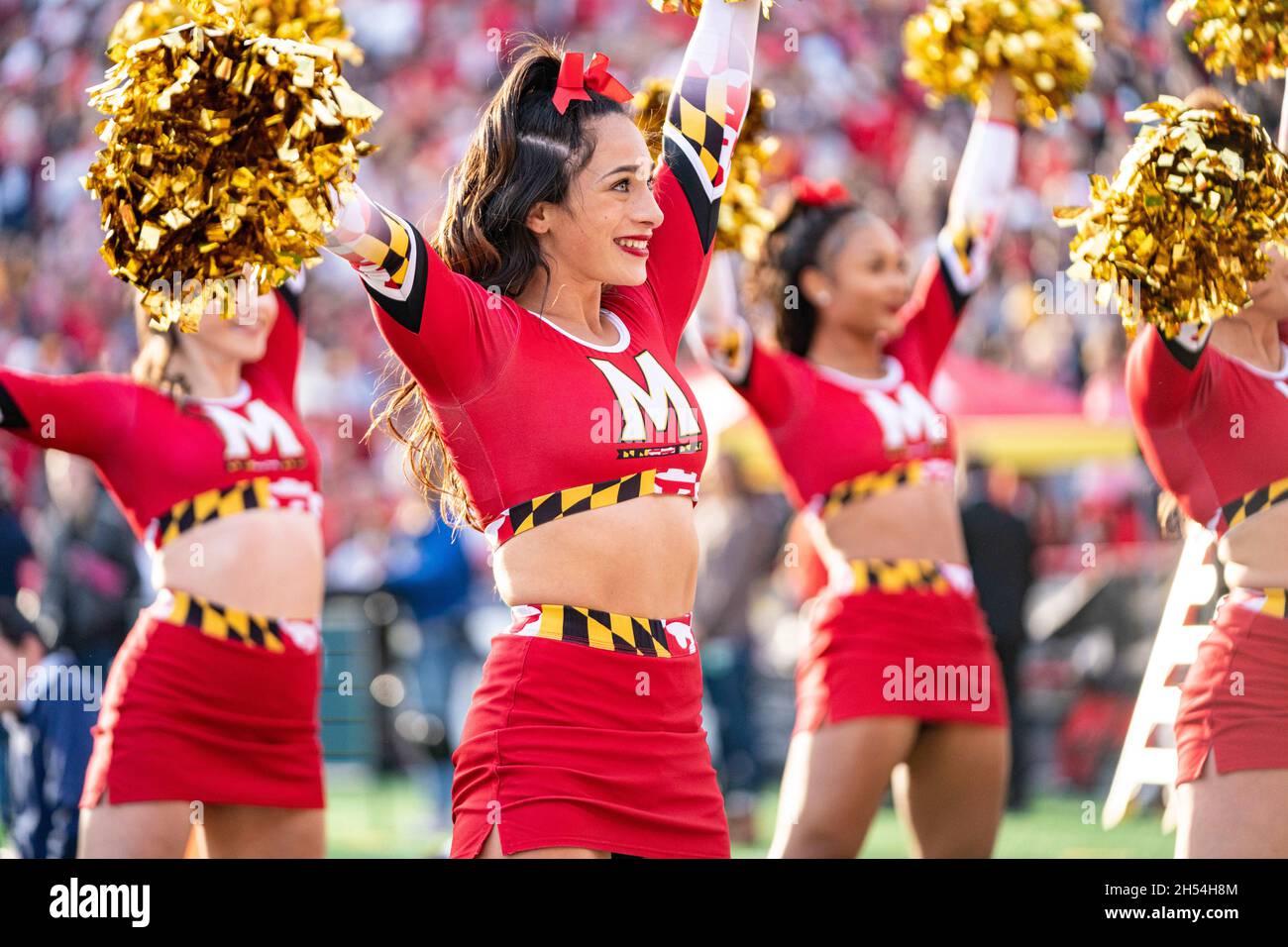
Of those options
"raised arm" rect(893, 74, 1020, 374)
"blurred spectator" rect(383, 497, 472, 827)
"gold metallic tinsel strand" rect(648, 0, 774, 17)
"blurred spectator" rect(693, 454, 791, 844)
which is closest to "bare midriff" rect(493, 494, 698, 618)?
"gold metallic tinsel strand" rect(648, 0, 774, 17)

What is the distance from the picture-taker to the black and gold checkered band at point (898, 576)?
167 inches

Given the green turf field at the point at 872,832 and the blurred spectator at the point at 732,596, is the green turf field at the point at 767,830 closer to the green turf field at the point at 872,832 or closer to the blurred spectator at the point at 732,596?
the green turf field at the point at 872,832

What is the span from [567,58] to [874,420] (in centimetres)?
179

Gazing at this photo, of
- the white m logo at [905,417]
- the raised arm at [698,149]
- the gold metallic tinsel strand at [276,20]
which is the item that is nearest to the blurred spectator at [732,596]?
the white m logo at [905,417]

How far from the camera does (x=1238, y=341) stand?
3.59 m

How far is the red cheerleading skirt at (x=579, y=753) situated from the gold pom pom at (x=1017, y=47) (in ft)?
7.27

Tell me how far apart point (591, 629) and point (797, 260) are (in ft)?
7.55

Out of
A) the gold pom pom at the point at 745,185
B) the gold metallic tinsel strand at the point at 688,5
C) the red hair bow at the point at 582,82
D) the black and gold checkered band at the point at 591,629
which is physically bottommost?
the black and gold checkered band at the point at 591,629

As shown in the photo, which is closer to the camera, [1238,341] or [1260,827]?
[1260,827]

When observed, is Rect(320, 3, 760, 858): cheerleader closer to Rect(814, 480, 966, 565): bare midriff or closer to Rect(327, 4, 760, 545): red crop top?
Rect(327, 4, 760, 545): red crop top

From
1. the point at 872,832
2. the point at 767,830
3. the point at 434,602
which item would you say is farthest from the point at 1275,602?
the point at 434,602

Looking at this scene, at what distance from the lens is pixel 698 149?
3.22 metres

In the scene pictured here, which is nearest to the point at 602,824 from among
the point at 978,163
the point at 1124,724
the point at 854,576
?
the point at 854,576

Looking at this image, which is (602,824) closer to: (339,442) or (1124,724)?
(1124,724)
